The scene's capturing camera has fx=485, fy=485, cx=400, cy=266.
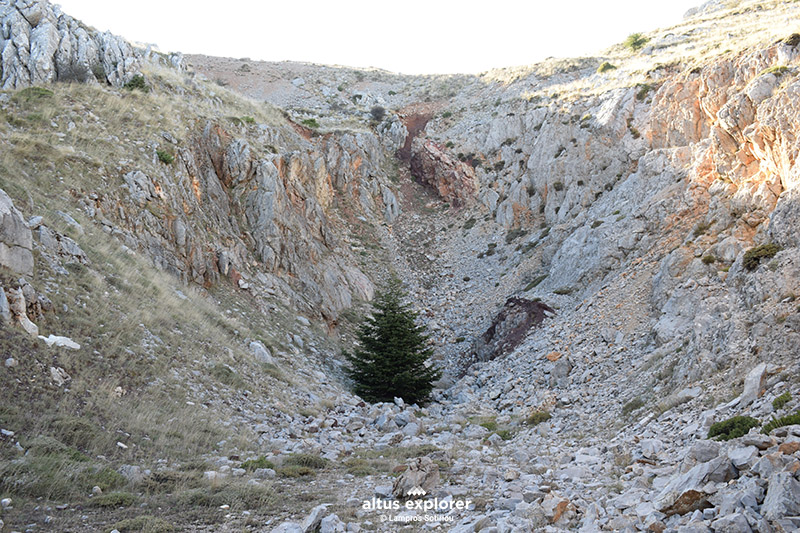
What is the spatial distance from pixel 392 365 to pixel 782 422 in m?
16.4

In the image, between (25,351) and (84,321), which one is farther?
(84,321)

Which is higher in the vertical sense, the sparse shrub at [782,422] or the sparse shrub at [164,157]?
the sparse shrub at [164,157]

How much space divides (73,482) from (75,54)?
27.8 meters

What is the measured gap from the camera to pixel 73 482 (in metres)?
8.76

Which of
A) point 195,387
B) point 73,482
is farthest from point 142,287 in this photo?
point 73,482

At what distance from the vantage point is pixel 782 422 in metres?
7.22

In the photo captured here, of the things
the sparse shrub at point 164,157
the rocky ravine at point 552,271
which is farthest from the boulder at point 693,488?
the sparse shrub at point 164,157

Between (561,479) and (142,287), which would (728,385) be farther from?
(142,287)

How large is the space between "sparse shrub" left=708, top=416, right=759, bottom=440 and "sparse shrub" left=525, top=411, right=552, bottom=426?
25.8 ft

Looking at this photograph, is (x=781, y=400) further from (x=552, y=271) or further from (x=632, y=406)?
(x=552, y=271)

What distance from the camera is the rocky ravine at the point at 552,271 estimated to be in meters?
8.45

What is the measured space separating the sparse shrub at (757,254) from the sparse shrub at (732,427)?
8.87 metres

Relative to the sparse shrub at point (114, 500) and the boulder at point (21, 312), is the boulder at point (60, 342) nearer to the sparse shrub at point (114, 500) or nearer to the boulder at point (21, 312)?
the boulder at point (21, 312)

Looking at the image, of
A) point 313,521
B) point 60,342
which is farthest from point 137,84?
point 313,521
